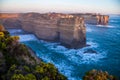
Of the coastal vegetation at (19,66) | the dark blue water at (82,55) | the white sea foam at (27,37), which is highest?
the coastal vegetation at (19,66)

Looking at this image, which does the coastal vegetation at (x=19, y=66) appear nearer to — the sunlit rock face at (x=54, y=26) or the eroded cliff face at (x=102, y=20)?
the sunlit rock face at (x=54, y=26)

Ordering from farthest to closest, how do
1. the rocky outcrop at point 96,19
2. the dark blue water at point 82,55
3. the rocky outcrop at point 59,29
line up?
the rocky outcrop at point 96,19 < the rocky outcrop at point 59,29 < the dark blue water at point 82,55

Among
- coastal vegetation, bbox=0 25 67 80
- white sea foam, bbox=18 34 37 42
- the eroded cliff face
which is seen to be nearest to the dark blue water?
white sea foam, bbox=18 34 37 42

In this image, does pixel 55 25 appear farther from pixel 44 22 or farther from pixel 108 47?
pixel 108 47

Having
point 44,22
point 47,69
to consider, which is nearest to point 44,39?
point 44,22

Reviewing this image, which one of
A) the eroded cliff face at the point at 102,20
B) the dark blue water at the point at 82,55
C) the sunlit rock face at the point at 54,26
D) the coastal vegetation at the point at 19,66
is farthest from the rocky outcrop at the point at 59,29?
the coastal vegetation at the point at 19,66

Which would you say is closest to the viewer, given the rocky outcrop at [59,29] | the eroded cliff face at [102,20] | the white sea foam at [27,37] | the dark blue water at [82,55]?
the dark blue water at [82,55]

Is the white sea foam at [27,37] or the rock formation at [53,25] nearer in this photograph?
the rock formation at [53,25]

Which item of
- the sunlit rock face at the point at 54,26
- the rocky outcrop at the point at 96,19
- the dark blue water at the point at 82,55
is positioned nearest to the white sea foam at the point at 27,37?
the dark blue water at the point at 82,55

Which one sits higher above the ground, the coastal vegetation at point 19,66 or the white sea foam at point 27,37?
the coastal vegetation at point 19,66
